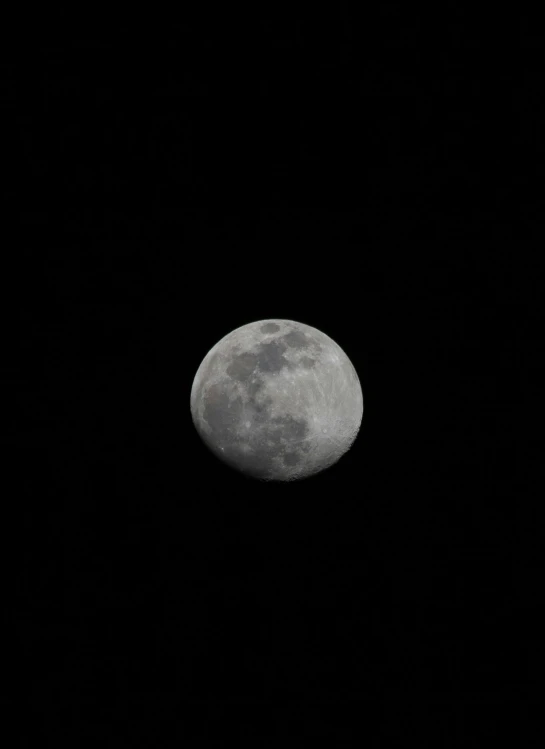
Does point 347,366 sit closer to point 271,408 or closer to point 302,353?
point 302,353

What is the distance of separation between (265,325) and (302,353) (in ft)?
1.74

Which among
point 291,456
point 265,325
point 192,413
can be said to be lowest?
point 291,456

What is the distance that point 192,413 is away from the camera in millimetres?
5227

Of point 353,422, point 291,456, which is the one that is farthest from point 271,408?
point 353,422

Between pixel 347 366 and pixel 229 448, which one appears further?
pixel 347 366

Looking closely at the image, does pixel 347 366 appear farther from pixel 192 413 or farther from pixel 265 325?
pixel 192 413

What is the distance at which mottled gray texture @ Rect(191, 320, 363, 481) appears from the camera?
15.2ft

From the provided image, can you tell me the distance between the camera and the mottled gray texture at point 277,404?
4633mm

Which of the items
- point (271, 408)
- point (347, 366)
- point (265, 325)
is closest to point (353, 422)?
point (347, 366)

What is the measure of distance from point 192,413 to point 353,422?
1564 mm

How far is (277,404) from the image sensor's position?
4.61 m

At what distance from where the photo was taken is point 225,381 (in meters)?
4.80

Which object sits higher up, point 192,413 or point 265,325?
point 265,325

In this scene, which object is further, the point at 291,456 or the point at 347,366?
the point at 347,366
